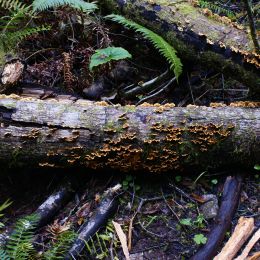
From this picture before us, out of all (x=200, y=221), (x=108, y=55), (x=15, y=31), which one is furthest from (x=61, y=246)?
(x=15, y=31)

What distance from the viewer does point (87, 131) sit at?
10.4 ft

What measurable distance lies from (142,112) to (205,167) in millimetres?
755

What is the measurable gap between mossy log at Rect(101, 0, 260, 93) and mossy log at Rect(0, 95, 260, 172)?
1.90 feet

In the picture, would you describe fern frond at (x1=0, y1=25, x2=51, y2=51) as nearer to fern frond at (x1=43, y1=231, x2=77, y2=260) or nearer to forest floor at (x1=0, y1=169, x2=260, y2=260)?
forest floor at (x1=0, y1=169, x2=260, y2=260)

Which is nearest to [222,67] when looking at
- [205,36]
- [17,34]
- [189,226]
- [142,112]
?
[205,36]

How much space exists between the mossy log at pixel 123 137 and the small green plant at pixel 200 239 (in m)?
0.67

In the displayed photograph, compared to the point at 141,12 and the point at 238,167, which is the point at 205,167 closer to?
the point at 238,167

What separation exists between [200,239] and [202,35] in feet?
6.85

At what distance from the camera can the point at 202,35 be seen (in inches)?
150

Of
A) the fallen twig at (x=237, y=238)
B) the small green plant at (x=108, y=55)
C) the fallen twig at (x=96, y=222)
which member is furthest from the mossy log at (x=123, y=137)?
the fallen twig at (x=237, y=238)

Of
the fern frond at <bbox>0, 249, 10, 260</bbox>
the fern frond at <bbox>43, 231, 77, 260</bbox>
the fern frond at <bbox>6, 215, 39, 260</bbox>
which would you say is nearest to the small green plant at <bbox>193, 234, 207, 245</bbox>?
the fern frond at <bbox>43, 231, 77, 260</bbox>

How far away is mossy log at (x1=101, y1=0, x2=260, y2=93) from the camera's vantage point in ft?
11.8

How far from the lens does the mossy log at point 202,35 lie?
11.8ft

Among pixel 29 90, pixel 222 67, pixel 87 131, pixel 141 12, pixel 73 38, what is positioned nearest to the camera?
pixel 87 131
